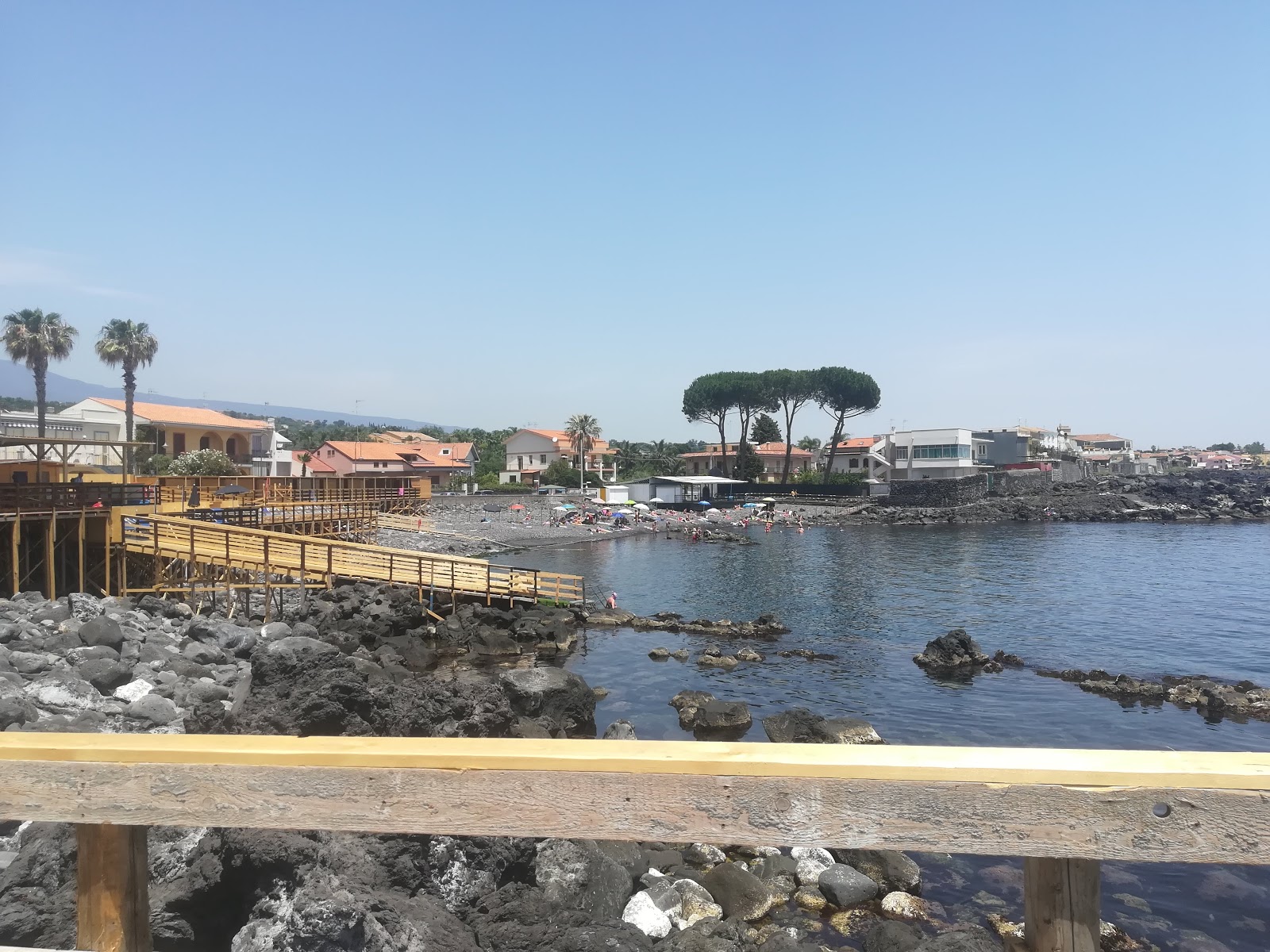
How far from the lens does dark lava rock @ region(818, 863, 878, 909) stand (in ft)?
33.9

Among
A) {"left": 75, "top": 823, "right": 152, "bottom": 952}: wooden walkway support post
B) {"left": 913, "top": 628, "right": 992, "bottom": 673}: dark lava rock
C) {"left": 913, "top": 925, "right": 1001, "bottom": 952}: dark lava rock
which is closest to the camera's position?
{"left": 75, "top": 823, "right": 152, "bottom": 952}: wooden walkway support post

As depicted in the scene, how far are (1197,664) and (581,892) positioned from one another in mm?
25578

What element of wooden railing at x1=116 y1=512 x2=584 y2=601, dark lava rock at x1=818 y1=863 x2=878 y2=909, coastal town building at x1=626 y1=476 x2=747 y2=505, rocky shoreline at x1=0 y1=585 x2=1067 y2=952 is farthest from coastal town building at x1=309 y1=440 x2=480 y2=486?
dark lava rock at x1=818 y1=863 x2=878 y2=909

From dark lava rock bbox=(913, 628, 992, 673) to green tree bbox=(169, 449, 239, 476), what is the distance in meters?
49.3

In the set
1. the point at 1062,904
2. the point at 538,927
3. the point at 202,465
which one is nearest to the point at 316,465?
the point at 202,465

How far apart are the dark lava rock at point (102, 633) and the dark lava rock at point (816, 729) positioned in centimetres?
1344

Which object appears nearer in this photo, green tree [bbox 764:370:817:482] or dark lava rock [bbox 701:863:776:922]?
dark lava rock [bbox 701:863:776:922]

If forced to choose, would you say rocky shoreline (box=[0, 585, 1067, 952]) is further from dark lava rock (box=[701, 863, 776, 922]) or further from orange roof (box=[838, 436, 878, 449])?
orange roof (box=[838, 436, 878, 449])

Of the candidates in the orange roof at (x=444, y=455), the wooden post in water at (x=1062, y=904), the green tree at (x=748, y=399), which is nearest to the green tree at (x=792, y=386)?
the green tree at (x=748, y=399)

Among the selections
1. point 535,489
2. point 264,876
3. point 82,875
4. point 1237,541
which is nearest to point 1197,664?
point 264,876

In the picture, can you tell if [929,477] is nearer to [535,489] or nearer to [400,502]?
[535,489]

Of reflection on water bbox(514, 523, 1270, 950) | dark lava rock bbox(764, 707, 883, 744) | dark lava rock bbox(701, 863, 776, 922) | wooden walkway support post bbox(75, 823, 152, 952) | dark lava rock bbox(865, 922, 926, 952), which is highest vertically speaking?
wooden walkway support post bbox(75, 823, 152, 952)

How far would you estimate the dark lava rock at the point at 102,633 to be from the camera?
52.8 feet

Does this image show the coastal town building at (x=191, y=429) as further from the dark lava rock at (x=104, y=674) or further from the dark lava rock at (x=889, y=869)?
the dark lava rock at (x=889, y=869)
